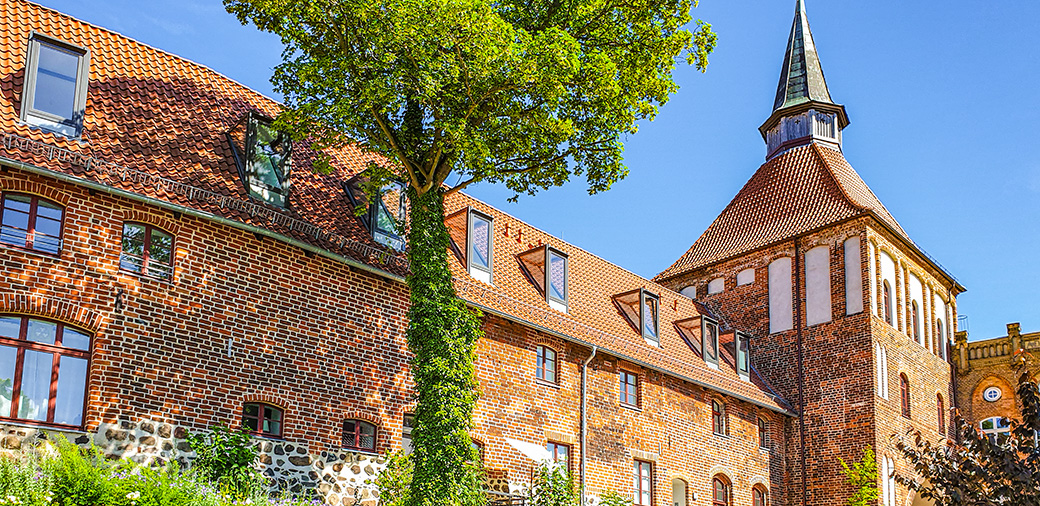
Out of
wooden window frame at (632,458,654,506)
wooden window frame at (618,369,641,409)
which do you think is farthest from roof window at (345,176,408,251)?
wooden window frame at (632,458,654,506)

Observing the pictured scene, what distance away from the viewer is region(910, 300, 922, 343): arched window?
31991 millimetres

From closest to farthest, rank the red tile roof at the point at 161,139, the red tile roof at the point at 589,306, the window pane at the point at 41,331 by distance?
the window pane at the point at 41,331, the red tile roof at the point at 161,139, the red tile roof at the point at 589,306

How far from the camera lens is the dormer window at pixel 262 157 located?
55.8 ft

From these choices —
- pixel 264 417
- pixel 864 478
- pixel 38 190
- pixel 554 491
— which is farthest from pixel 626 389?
pixel 38 190

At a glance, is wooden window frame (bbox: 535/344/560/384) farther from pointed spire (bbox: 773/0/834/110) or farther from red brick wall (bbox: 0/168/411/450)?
pointed spire (bbox: 773/0/834/110)

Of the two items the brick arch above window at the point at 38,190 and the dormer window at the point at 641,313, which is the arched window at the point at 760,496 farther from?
the brick arch above window at the point at 38,190

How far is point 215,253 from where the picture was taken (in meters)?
15.6

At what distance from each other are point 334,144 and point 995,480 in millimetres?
10774

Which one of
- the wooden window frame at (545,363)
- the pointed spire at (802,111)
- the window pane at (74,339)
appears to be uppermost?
the pointed spire at (802,111)

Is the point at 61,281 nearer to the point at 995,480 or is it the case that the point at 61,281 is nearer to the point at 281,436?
the point at 281,436

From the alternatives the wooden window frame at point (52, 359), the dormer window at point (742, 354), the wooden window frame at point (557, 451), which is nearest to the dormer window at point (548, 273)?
the wooden window frame at point (557, 451)

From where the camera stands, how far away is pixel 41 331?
1360 cm

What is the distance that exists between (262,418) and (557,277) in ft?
30.9

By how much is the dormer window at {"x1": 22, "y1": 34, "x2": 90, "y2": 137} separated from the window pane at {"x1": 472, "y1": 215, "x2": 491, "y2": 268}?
854cm
